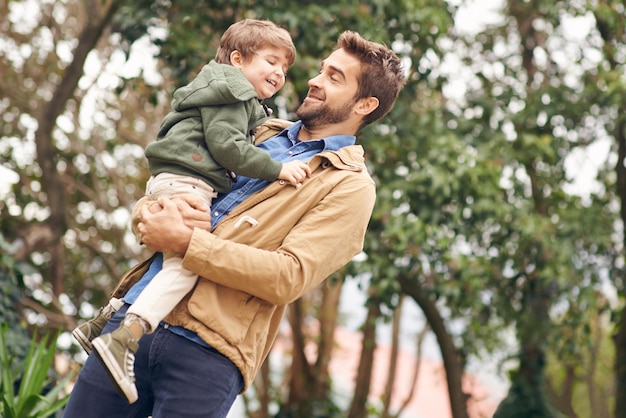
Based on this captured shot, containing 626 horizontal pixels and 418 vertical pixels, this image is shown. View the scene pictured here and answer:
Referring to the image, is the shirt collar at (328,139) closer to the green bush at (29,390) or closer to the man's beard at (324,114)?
the man's beard at (324,114)

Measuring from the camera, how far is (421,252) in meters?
5.80

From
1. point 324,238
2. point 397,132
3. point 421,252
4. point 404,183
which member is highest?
point 397,132

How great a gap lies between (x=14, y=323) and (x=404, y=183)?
2.57 m

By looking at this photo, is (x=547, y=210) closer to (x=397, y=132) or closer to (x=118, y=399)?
(x=397, y=132)

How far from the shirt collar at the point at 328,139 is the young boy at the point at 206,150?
10cm

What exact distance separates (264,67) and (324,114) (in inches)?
8.4

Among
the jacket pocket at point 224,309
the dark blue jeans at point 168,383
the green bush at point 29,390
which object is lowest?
the green bush at point 29,390

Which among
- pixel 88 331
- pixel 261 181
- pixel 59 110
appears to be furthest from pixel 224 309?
pixel 59 110

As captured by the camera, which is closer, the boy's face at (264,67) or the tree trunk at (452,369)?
the boy's face at (264,67)

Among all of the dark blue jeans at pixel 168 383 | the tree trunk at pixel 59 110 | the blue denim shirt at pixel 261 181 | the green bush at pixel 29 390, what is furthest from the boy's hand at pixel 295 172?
the tree trunk at pixel 59 110

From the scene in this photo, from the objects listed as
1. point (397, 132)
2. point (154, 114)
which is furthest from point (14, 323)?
point (154, 114)

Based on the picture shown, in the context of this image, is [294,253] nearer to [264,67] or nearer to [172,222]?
[172,222]

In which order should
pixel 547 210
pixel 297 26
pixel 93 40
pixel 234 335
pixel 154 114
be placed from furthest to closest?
pixel 154 114 < pixel 547 210 < pixel 93 40 < pixel 297 26 < pixel 234 335

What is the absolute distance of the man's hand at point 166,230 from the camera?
7.45 feet
